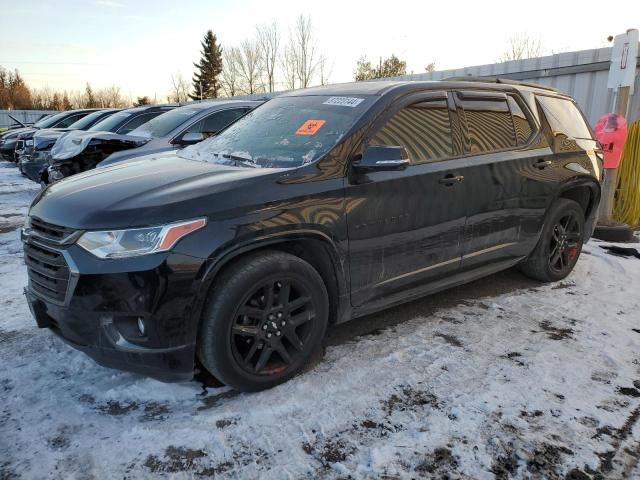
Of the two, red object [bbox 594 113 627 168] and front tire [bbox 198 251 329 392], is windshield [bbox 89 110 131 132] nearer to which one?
front tire [bbox 198 251 329 392]

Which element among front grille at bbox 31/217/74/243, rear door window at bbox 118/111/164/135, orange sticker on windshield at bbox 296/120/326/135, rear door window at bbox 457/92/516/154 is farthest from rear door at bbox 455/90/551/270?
rear door window at bbox 118/111/164/135

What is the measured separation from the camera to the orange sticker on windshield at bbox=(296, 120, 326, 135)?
3326 mm

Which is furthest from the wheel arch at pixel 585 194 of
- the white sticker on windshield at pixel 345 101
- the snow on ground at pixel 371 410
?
the white sticker on windshield at pixel 345 101

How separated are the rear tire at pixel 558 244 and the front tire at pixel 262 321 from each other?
100 inches

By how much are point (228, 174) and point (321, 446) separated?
158 centimetres

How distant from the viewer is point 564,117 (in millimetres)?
4695

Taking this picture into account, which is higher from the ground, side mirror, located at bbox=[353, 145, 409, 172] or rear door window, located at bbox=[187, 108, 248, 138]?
rear door window, located at bbox=[187, 108, 248, 138]

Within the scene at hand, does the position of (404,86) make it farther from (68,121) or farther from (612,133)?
(68,121)

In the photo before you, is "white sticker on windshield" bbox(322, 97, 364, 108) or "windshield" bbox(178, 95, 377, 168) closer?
"windshield" bbox(178, 95, 377, 168)

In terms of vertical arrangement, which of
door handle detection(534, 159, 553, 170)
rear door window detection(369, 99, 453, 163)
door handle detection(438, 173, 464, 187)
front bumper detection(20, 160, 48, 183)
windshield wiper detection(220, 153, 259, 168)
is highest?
rear door window detection(369, 99, 453, 163)

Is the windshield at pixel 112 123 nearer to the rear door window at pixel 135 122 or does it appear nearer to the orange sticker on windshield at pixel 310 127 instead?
the rear door window at pixel 135 122

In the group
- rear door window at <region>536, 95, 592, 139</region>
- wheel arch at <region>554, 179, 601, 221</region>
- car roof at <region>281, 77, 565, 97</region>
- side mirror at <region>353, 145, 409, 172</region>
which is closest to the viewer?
side mirror at <region>353, 145, 409, 172</region>

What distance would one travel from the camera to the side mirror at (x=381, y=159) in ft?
9.78

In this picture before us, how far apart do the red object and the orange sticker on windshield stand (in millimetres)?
4475
